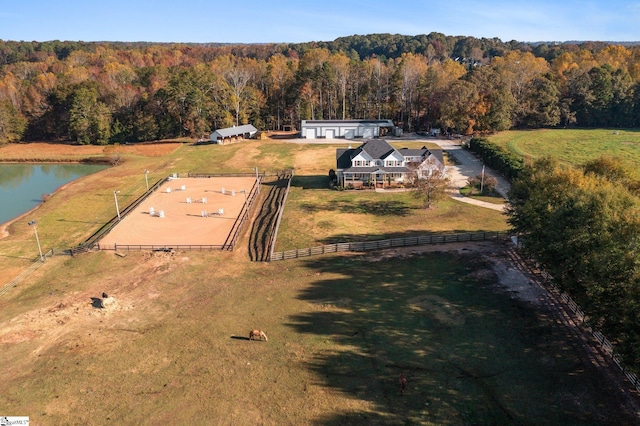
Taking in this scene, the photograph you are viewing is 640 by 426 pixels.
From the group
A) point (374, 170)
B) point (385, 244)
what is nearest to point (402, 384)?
point (385, 244)

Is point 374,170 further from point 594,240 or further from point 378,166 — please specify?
point 594,240

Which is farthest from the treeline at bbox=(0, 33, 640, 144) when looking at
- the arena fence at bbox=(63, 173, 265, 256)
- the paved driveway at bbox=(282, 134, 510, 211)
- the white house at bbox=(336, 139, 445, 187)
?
the arena fence at bbox=(63, 173, 265, 256)

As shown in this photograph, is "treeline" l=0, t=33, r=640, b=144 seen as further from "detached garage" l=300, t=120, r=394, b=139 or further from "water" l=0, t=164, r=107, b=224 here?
"water" l=0, t=164, r=107, b=224

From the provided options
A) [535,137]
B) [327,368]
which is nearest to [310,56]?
[535,137]

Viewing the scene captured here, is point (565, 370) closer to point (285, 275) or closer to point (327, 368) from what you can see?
point (327, 368)

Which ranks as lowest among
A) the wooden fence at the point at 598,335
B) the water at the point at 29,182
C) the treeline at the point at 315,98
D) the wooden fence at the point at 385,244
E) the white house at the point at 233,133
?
the wooden fence at the point at 598,335

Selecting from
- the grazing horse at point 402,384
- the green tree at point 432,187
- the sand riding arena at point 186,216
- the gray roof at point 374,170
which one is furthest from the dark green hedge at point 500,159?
the grazing horse at point 402,384

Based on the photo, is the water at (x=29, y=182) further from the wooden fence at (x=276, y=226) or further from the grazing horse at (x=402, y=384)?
the grazing horse at (x=402, y=384)
